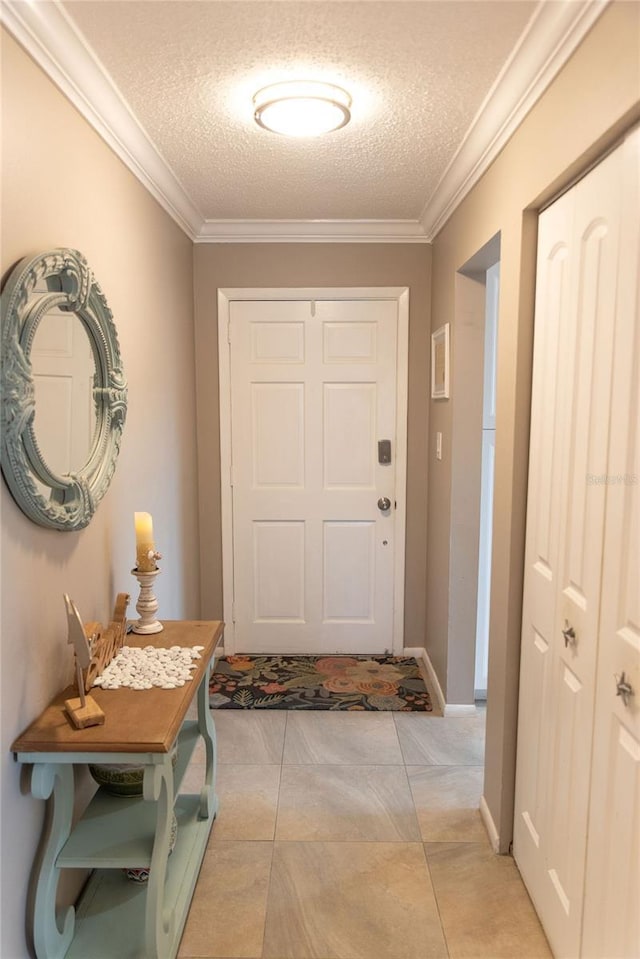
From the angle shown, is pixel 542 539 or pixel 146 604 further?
pixel 146 604

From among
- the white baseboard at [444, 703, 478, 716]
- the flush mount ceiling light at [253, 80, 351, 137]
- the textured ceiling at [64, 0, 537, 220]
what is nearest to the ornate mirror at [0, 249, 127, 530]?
the textured ceiling at [64, 0, 537, 220]

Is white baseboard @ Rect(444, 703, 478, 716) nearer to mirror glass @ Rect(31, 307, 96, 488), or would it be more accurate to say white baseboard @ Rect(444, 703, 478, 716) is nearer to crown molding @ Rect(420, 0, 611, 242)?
mirror glass @ Rect(31, 307, 96, 488)

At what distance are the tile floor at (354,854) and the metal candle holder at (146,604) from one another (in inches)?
30.2

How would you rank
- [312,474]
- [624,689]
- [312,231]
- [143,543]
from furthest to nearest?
[312,474] < [312,231] < [143,543] < [624,689]

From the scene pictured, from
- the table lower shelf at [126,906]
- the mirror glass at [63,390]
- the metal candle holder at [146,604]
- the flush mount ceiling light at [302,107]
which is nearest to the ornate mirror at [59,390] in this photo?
the mirror glass at [63,390]

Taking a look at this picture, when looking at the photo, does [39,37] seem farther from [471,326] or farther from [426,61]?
[471,326]

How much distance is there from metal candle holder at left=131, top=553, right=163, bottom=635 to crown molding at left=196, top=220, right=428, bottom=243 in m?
1.96

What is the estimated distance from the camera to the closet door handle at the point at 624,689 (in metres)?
1.29

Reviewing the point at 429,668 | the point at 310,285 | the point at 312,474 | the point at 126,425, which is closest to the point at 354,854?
the point at 429,668

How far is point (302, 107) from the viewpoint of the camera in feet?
6.19

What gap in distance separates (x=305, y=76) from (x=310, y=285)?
1.66 m

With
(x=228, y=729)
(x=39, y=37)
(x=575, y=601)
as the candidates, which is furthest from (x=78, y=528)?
(x=228, y=729)

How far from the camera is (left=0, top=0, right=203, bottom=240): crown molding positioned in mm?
1434

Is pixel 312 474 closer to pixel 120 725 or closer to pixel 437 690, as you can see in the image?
pixel 437 690
